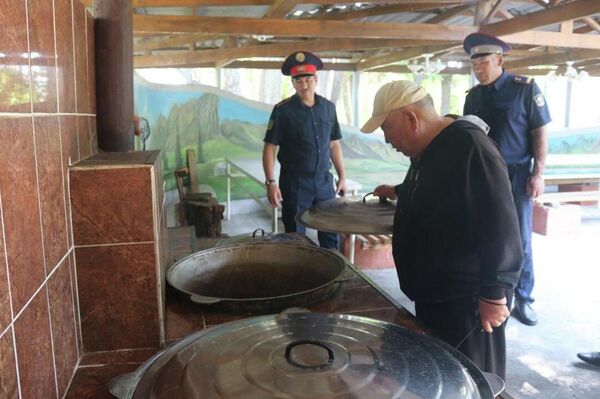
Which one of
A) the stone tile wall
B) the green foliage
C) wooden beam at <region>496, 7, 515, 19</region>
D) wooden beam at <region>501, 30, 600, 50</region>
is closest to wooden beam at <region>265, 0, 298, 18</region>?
wooden beam at <region>496, 7, 515, 19</region>

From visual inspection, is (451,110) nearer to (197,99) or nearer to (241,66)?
(241,66)

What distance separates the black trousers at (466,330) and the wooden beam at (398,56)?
18.9 ft

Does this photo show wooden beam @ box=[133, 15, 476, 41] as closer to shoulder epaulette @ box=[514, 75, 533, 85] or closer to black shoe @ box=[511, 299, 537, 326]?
shoulder epaulette @ box=[514, 75, 533, 85]

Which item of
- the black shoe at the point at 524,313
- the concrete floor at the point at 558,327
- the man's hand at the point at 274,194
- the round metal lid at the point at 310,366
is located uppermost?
the round metal lid at the point at 310,366

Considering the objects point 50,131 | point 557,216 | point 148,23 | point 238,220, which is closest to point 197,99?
point 238,220

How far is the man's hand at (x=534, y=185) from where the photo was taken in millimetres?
3525

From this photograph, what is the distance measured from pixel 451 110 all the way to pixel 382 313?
10.3 metres

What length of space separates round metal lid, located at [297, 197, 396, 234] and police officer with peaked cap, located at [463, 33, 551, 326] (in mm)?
1864

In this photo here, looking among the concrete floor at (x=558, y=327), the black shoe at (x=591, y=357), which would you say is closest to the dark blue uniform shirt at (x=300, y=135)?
the concrete floor at (x=558, y=327)

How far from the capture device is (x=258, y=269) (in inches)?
76.4

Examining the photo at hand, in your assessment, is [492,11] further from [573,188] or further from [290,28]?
[573,188]

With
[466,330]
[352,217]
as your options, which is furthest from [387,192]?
[466,330]

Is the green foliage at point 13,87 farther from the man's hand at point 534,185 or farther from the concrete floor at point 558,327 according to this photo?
the man's hand at point 534,185

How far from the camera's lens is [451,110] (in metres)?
11.0
